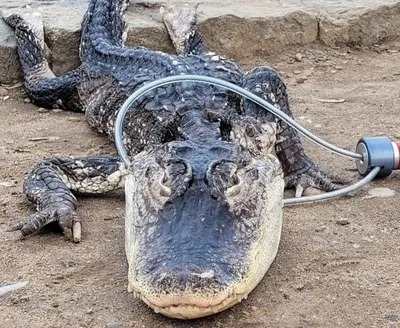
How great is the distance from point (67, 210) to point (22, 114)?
82.2 inches

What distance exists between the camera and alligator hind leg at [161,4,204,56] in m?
6.45

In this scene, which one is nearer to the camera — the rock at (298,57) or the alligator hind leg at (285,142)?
the alligator hind leg at (285,142)

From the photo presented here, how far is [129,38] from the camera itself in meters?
6.53

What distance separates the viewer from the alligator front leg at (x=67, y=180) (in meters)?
3.99

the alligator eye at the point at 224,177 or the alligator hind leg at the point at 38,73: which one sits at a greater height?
the alligator eye at the point at 224,177

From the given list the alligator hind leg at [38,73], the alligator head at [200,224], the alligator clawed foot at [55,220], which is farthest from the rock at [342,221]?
the alligator hind leg at [38,73]

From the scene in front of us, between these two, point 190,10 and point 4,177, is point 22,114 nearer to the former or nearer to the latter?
point 4,177

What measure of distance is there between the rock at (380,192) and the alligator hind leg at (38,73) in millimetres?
2409

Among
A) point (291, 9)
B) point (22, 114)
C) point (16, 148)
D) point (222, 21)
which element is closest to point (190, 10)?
point (222, 21)

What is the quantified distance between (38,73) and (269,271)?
3.31 m

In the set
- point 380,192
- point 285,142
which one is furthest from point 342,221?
point 285,142

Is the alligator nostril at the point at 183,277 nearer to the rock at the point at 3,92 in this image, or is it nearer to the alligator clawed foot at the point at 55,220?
the alligator clawed foot at the point at 55,220

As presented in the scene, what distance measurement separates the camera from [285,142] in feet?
15.0

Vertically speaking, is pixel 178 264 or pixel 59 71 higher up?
pixel 178 264
